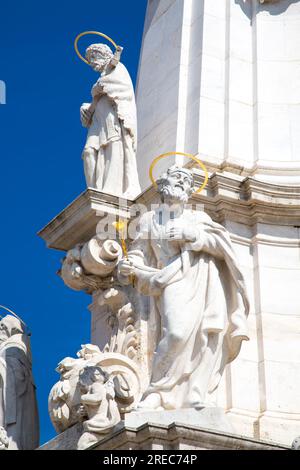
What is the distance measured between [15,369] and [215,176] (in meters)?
2.83

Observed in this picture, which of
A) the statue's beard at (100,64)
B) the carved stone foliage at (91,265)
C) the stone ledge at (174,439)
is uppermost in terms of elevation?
the statue's beard at (100,64)

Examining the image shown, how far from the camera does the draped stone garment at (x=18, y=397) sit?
474 inches

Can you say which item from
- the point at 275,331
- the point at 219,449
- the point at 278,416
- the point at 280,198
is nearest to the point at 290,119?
the point at 280,198

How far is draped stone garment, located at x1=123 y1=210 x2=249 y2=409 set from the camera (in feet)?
33.4

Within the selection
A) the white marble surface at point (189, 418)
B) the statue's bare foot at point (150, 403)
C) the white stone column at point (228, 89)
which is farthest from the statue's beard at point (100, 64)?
the white marble surface at point (189, 418)

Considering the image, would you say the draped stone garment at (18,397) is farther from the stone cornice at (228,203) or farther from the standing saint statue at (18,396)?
the stone cornice at (228,203)

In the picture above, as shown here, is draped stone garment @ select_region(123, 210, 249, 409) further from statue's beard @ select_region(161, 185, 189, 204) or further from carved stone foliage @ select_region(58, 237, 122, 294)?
carved stone foliage @ select_region(58, 237, 122, 294)

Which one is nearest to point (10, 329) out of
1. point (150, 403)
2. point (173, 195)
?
point (173, 195)

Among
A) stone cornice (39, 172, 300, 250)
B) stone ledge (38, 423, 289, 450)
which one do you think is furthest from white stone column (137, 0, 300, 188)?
stone ledge (38, 423, 289, 450)

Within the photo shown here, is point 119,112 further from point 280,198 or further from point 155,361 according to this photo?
point 155,361

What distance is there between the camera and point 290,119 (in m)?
12.9

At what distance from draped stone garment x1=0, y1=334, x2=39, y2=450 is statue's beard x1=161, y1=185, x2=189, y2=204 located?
262cm

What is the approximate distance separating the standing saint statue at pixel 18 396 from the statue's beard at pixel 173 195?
262 centimetres

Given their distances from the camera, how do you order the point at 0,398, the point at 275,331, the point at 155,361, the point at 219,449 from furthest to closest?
the point at 0,398 → the point at 275,331 → the point at 155,361 → the point at 219,449
